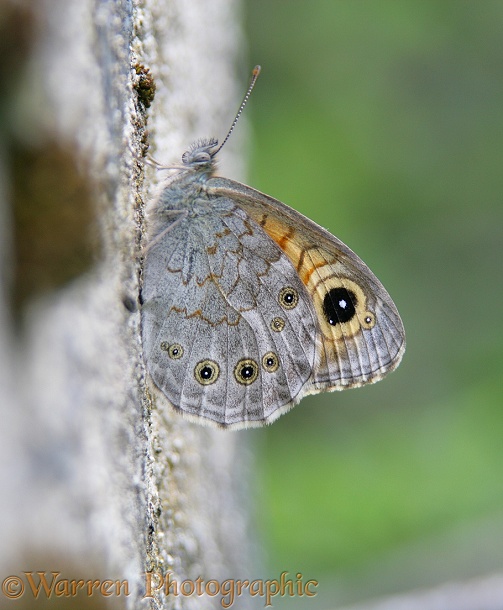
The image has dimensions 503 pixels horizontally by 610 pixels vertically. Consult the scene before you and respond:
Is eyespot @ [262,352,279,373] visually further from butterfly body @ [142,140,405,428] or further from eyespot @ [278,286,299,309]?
eyespot @ [278,286,299,309]

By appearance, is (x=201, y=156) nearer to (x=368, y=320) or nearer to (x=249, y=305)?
(x=249, y=305)

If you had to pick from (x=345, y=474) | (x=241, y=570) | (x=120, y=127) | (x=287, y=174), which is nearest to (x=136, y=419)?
(x=120, y=127)

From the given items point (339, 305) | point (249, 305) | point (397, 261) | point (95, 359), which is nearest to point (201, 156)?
point (249, 305)

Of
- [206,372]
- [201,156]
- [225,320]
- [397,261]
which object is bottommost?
[206,372]

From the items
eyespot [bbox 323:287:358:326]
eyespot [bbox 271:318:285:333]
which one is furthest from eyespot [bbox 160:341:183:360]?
eyespot [bbox 323:287:358:326]

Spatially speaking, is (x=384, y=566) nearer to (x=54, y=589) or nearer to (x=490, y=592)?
(x=490, y=592)
